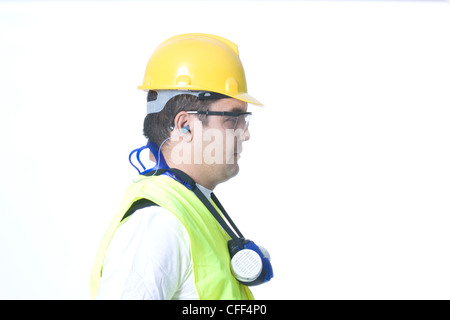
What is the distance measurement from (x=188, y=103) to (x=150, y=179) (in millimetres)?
389

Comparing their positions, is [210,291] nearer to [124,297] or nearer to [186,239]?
[186,239]

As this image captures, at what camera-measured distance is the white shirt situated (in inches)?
64.0

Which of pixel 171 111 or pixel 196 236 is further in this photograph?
pixel 171 111

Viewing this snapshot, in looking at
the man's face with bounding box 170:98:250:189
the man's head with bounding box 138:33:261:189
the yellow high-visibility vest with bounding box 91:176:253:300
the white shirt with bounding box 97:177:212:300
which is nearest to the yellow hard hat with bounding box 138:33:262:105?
the man's head with bounding box 138:33:261:189

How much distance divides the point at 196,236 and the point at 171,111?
617 millimetres

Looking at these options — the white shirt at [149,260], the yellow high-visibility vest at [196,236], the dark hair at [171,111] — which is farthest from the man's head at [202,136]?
the white shirt at [149,260]

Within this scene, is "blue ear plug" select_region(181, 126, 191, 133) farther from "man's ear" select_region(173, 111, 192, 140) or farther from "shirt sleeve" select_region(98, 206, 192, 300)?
"shirt sleeve" select_region(98, 206, 192, 300)

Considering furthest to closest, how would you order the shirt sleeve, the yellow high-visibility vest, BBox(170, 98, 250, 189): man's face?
BBox(170, 98, 250, 189): man's face < the yellow high-visibility vest < the shirt sleeve

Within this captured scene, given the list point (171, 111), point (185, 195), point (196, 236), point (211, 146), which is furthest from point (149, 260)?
point (171, 111)

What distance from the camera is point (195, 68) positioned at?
220 cm

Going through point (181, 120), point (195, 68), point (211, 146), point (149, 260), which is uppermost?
point (195, 68)

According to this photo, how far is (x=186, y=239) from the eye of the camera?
1757 millimetres

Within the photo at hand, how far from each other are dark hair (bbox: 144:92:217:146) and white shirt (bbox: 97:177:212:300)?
1.60 feet

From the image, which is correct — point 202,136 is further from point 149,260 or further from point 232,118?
point 149,260
